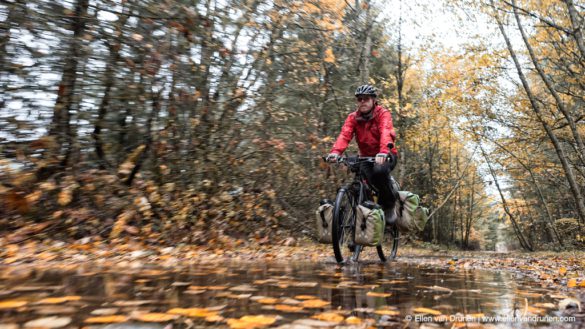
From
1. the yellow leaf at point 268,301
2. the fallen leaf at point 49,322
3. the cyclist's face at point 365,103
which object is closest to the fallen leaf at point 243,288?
the yellow leaf at point 268,301

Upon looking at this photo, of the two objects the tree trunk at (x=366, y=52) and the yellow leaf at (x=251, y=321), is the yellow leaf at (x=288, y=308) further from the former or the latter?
the tree trunk at (x=366, y=52)

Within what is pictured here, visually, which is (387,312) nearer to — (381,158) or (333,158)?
(381,158)

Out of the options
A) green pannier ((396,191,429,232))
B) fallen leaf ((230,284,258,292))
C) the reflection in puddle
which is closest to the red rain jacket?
green pannier ((396,191,429,232))

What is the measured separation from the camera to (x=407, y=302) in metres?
2.64

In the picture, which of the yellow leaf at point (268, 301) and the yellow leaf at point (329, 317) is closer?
the yellow leaf at point (329, 317)

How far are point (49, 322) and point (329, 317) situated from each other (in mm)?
1344

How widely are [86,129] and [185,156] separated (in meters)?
2.08

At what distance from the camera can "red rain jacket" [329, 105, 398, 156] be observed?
5684 millimetres

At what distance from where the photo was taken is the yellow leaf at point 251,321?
1.90 meters

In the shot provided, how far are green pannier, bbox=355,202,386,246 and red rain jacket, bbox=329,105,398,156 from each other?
990 mm

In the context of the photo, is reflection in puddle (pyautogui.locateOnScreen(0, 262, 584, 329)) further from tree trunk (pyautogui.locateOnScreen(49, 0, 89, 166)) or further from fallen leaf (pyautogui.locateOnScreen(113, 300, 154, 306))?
tree trunk (pyautogui.locateOnScreen(49, 0, 89, 166))

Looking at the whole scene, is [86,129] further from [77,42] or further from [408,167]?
[408,167]

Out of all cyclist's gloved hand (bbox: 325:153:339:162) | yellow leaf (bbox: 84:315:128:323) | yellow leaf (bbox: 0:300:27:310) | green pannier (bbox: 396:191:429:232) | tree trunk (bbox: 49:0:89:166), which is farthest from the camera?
green pannier (bbox: 396:191:429:232)

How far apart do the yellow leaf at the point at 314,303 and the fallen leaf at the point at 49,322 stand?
1.27m
